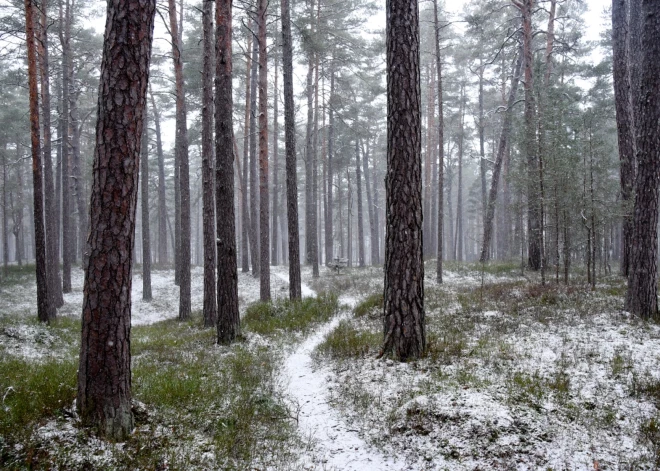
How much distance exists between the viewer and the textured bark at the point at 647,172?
7328mm

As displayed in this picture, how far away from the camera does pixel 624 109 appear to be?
12.4 m

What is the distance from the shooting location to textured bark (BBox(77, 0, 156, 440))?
13.0 feet

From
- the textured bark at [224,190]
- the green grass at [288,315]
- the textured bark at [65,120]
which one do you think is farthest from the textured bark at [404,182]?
the textured bark at [65,120]

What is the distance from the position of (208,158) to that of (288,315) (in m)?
4.97

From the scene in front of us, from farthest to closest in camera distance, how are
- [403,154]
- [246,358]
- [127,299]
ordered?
[246,358]
[403,154]
[127,299]

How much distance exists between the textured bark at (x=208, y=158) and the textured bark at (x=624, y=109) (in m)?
11.5

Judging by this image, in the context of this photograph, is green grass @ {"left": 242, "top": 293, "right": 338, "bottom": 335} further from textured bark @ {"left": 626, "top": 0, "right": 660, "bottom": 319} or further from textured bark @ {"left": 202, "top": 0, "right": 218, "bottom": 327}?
textured bark @ {"left": 626, "top": 0, "right": 660, "bottom": 319}

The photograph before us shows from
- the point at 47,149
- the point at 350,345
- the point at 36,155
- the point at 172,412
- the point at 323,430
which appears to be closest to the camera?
the point at 323,430

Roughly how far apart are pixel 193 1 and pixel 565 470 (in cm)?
2455

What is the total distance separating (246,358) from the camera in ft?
24.1

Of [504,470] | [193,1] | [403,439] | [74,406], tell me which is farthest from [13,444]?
[193,1]

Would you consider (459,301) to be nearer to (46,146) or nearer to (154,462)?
(154,462)

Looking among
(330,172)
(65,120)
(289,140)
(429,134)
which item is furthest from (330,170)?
(65,120)

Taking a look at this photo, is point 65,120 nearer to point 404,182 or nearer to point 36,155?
point 36,155
